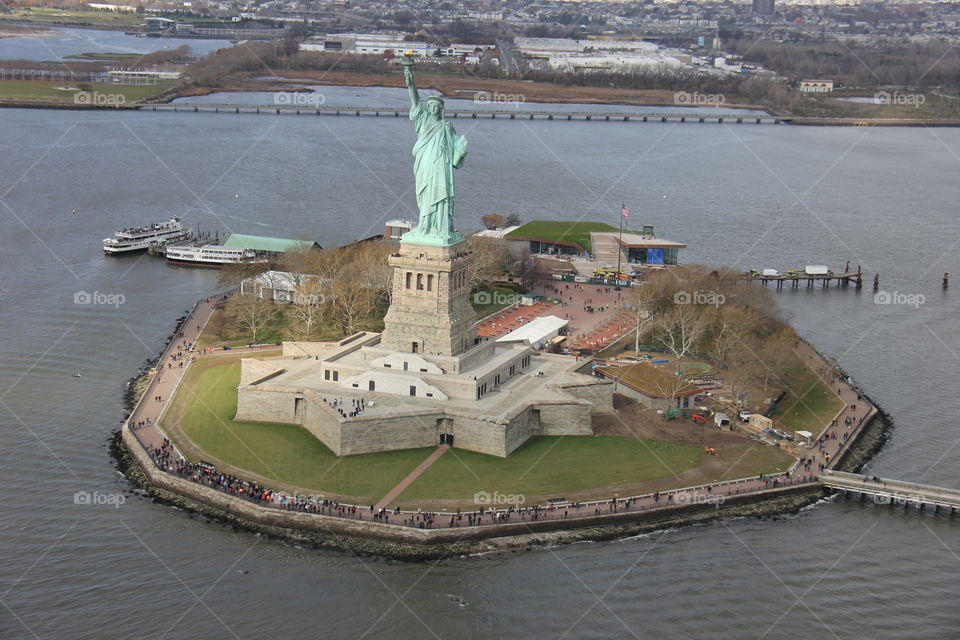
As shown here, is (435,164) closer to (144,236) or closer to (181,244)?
(181,244)

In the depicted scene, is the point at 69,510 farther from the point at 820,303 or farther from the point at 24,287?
the point at 820,303

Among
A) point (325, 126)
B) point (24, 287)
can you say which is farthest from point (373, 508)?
point (325, 126)

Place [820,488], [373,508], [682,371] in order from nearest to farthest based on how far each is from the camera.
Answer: [373,508], [820,488], [682,371]

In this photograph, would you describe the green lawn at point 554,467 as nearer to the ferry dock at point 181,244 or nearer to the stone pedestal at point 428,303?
the stone pedestal at point 428,303

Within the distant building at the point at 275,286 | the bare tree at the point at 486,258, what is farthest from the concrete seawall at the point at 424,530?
the bare tree at the point at 486,258

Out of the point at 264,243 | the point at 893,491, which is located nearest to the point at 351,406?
the point at 893,491
